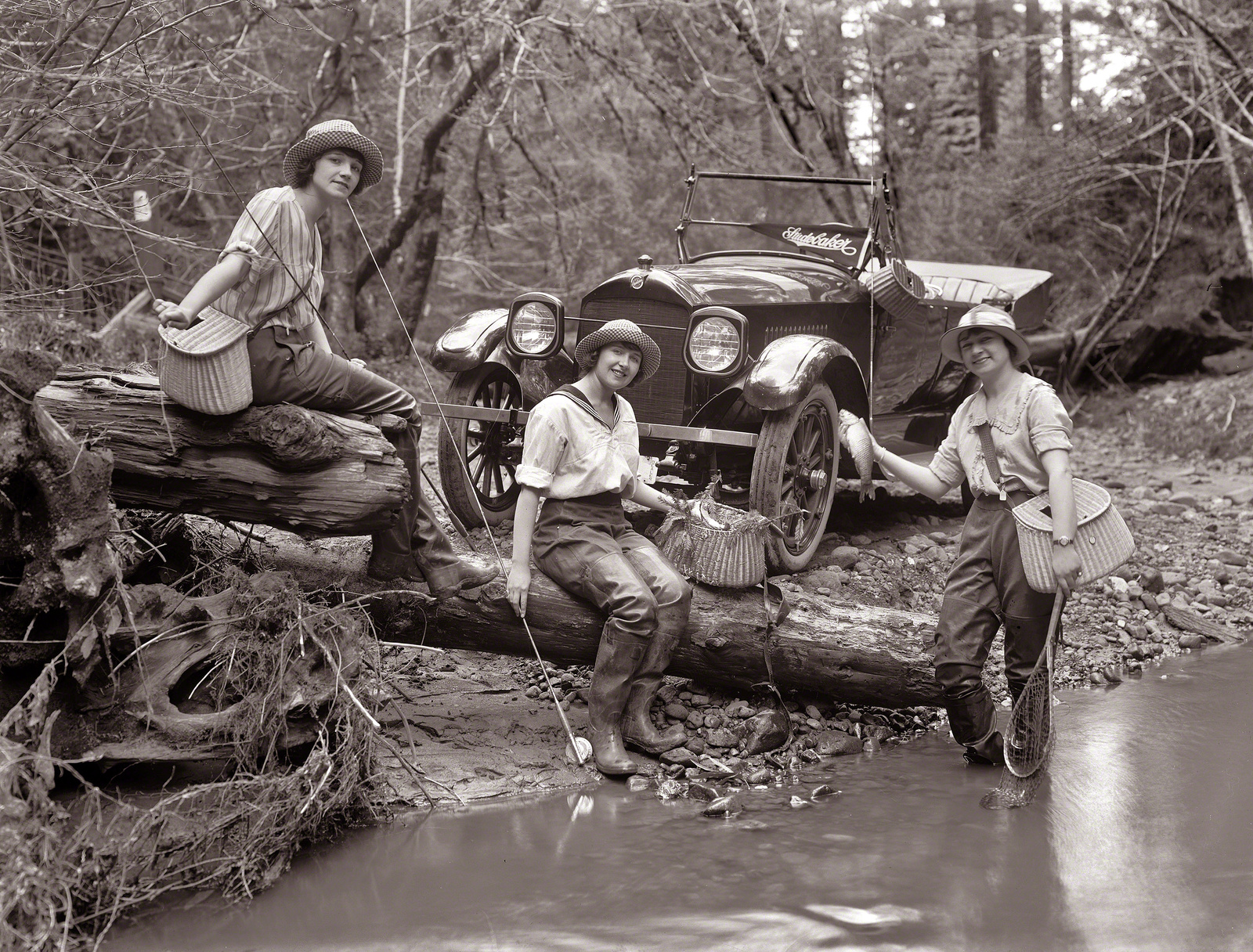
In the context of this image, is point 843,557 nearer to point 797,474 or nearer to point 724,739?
point 797,474

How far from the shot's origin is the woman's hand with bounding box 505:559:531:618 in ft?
14.9

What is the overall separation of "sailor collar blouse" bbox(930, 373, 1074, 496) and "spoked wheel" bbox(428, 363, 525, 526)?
107 inches

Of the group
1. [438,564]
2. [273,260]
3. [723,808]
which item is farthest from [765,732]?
[273,260]

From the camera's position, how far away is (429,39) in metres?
12.7

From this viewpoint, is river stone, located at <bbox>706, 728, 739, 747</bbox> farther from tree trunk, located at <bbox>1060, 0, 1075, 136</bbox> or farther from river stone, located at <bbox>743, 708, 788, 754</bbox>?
tree trunk, located at <bbox>1060, 0, 1075, 136</bbox>

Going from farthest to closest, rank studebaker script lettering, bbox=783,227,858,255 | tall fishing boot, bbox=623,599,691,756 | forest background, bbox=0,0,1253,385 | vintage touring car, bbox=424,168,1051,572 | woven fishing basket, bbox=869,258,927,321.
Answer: forest background, bbox=0,0,1253,385
studebaker script lettering, bbox=783,227,858,255
woven fishing basket, bbox=869,258,927,321
vintage touring car, bbox=424,168,1051,572
tall fishing boot, bbox=623,599,691,756

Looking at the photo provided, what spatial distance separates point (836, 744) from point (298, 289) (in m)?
2.71

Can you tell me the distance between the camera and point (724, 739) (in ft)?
15.8

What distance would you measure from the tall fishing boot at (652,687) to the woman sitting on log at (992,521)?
98 centimetres

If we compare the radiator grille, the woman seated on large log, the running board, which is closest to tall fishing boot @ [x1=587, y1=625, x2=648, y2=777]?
the woman seated on large log

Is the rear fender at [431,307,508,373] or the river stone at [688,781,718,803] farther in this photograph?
the rear fender at [431,307,508,373]

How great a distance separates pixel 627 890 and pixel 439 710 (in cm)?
155

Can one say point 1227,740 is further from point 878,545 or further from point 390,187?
point 390,187

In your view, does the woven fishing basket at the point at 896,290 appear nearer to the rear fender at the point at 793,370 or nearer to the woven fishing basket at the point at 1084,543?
the rear fender at the point at 793,370
